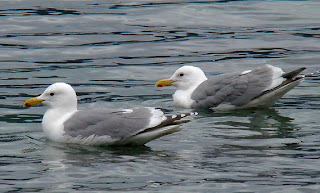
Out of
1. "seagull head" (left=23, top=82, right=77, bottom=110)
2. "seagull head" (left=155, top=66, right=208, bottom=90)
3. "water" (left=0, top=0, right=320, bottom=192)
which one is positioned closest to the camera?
"water" (left=0, top=0, right=320, bottom=192)

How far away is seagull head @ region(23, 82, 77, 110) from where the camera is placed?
11.9 metres

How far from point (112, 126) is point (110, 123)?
0.05 meters

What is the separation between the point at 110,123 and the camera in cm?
1129

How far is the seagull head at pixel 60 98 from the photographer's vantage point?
1190cm

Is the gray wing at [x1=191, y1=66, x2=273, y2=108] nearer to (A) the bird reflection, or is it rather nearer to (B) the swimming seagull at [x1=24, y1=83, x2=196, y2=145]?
(A) the bird reflection

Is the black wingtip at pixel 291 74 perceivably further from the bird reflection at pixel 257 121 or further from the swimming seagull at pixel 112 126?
the swimming seagull at pixel 112 126

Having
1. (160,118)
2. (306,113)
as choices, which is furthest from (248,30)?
(160,118)

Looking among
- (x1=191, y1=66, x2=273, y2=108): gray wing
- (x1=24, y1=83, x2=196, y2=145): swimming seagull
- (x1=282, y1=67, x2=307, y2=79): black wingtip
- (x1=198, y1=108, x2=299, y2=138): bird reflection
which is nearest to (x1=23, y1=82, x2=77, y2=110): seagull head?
(x1=24, y1=83, x2=196, y2=145): swimming seagull

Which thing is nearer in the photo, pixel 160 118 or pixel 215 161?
pixel 215 161

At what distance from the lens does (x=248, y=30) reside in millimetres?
20984

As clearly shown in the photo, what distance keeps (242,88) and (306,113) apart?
1.21m

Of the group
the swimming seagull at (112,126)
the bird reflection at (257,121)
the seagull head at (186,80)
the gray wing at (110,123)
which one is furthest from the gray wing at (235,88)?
the gray wing at (110,123)

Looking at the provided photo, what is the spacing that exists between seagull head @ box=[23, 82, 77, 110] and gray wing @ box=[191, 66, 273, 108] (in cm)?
290

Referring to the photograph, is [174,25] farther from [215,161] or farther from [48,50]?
[215,161]
